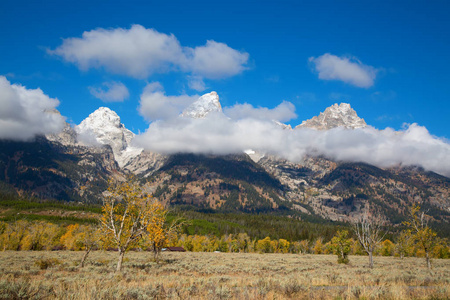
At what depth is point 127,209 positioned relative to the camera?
26625mm

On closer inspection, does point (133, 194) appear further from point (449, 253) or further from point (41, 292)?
point (449, 253)

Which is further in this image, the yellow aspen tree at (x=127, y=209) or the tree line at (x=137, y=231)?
the tree line at (x=137, y=231)

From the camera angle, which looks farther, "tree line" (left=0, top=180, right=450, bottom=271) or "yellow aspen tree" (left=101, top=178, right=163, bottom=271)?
"tree line" (left=0, top=180, right=450, bottom=271)

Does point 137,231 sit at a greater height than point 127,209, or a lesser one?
lesser

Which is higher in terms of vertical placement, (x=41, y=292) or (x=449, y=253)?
(x=41, y=292)

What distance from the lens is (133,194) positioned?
87.4 feet

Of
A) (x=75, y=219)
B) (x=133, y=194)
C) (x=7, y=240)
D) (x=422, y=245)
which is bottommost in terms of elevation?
(x=75, y=219)

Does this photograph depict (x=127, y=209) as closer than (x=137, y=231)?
No

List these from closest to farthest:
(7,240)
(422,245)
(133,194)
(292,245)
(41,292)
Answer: (41,292) → (133,194) → (422,245) → (7,240) → (292,245)

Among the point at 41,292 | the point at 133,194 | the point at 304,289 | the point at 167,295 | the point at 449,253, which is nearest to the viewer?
the point at 41,292

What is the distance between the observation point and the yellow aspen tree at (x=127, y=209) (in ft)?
85.7

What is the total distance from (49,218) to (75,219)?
16393 millimetres

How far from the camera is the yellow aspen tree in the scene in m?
26.1

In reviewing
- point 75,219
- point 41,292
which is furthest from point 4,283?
point 75,219
